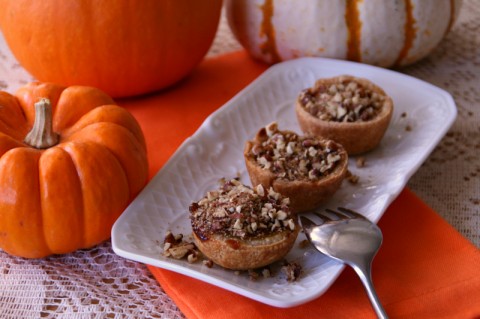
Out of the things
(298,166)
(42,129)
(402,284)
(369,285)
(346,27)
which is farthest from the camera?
(346,27)

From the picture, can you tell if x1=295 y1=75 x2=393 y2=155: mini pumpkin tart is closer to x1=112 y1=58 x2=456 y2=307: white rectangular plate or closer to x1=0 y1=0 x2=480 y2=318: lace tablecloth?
x1=112 y1=58 x2=456 y2=307: white rectangular plate

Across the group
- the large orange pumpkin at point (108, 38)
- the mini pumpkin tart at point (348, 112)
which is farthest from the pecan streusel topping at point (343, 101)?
the large orange pumpkin at point (108, 38)

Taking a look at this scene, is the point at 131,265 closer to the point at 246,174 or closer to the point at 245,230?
the point at 245,230

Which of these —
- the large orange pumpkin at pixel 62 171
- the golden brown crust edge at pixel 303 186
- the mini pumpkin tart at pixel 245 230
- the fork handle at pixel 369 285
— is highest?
the large orange pumpkin at pixel 62 171

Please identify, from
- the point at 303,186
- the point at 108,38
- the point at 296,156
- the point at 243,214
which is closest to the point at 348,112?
the point at 296,156

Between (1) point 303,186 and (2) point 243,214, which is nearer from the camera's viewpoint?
(2) point 243,214

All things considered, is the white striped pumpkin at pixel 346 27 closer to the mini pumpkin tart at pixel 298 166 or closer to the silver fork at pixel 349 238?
the mini pumpkin tart at pixel 298 166

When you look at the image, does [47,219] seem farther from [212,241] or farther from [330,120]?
[330,120]
